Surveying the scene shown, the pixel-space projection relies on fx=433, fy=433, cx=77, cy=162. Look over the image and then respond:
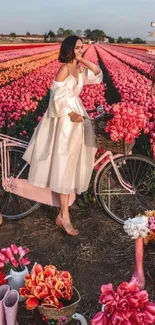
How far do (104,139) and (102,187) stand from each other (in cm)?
64

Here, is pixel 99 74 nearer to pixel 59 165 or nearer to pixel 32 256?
pixel 59 165

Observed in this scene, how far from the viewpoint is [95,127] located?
3873mm

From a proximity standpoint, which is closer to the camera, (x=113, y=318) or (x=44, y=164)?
(x=113, y=318)

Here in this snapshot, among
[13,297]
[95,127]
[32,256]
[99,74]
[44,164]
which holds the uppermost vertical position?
[99,74]

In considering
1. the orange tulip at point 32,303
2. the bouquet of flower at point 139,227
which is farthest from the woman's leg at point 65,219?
the orange tulip at point 32,303

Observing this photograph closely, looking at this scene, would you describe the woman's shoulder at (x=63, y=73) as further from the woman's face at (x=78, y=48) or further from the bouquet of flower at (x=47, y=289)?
the bouquet of flower at (x=47, y=289)

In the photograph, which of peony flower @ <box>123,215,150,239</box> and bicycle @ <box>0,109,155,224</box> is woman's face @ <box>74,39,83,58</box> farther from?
peony flower @ <box>123,215,150,239</box>

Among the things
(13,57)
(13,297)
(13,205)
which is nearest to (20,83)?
(13,205)

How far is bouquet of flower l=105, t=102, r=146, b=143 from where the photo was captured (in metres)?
3.70

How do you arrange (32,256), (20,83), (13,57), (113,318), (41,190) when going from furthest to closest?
1. (13,57)
2. (20,83)
3. (41,190)
4. (32,256)
5. (113,318)

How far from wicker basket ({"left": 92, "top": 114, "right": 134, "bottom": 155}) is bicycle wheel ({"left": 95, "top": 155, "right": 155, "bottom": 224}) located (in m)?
0.20

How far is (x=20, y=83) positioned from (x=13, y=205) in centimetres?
445

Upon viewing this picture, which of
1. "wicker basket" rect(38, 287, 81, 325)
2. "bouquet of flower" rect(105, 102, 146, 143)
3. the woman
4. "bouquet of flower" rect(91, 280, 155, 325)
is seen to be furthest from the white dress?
"bouquet of flower" rect(91, 280, 155, 325)

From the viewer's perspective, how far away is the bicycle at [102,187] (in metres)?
4.09
